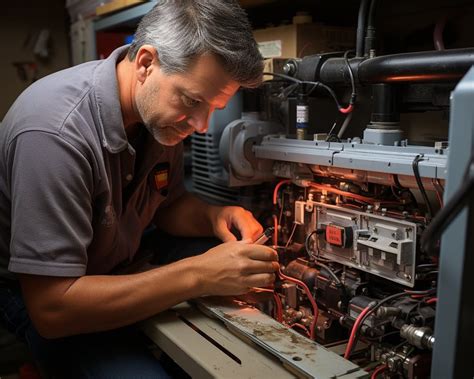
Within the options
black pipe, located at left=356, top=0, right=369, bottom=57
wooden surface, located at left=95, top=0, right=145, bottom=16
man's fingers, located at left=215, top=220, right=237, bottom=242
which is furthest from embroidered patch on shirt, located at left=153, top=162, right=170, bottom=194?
wooden surface, located at left=95, top=0, right=145, bottom=16

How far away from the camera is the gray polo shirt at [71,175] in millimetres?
1048

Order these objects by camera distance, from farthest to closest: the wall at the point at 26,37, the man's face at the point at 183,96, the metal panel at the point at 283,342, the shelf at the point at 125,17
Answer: the wall at the point at 26,37
the shelf at the point at 125,17
the man's face at the point at 183,96
the metal panel at the point at 283,342

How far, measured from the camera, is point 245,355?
99 cm

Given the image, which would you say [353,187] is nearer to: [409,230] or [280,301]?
[409,230]

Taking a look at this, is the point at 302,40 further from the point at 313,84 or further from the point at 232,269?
the point at 232,269

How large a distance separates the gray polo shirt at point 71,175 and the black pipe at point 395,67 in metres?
0.48

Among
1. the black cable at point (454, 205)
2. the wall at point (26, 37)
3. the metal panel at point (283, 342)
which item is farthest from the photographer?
the wall at point (26, 37)

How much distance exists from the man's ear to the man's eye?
0.10 meters

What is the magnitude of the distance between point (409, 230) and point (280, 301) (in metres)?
0.40

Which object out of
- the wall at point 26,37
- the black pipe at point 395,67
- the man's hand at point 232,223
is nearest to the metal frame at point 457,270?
the black pipe at point 395,67

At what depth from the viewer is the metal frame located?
0.68 meters

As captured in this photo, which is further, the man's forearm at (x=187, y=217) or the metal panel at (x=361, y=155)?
the man's forearm at (x=187, y=217)

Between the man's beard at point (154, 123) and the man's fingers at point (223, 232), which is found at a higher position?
the man's beard at point (154, 123)

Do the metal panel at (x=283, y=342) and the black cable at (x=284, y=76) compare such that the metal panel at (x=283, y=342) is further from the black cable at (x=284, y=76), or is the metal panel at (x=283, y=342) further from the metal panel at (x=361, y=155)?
the black cable at (x=284, y=76)
